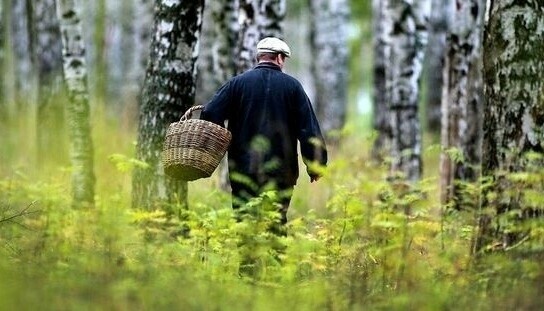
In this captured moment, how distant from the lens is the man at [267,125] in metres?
9.35

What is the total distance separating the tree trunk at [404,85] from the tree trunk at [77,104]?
15.4 ft

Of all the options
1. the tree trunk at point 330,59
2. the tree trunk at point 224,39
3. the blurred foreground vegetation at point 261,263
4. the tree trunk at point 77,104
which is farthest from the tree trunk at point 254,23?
the tree trunk at point 330,59

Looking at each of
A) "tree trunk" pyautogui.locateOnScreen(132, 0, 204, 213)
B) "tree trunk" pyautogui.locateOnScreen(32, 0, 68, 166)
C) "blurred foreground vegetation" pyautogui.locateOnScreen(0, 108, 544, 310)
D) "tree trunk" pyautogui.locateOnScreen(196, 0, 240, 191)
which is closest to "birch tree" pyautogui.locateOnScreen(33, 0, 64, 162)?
"tree trunk" pyautogui.locateOnScreen(32, 0, 68, 166)

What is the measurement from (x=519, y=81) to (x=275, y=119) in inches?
92.6

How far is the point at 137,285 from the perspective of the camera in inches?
250

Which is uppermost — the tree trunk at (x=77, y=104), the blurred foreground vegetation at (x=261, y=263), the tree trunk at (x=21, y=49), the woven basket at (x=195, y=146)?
the tree trunk at (x=21, y=49)

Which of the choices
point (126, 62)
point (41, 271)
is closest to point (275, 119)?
point (41, 271)

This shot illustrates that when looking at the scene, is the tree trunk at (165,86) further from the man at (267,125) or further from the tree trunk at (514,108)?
the tree trunk at (514,108)

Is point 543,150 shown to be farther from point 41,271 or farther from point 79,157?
point 79,157

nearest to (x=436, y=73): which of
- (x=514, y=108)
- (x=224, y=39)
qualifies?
(x=224, y=39)

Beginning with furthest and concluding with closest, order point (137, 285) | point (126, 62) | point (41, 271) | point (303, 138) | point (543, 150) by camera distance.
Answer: point (126, 62), point (303, 138), point (543, 150), point (41, 271), point (137, 285)

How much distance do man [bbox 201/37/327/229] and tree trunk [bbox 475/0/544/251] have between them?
180 centimetres

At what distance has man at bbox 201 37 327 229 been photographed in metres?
9.35

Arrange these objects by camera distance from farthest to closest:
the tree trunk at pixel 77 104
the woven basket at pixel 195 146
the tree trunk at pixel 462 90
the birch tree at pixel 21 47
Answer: the birch tree at pixel 21 47, the tree trunk at pixel 462 90, the tree trunk at pixel 77 104, the woven basket at pixel 195 146
